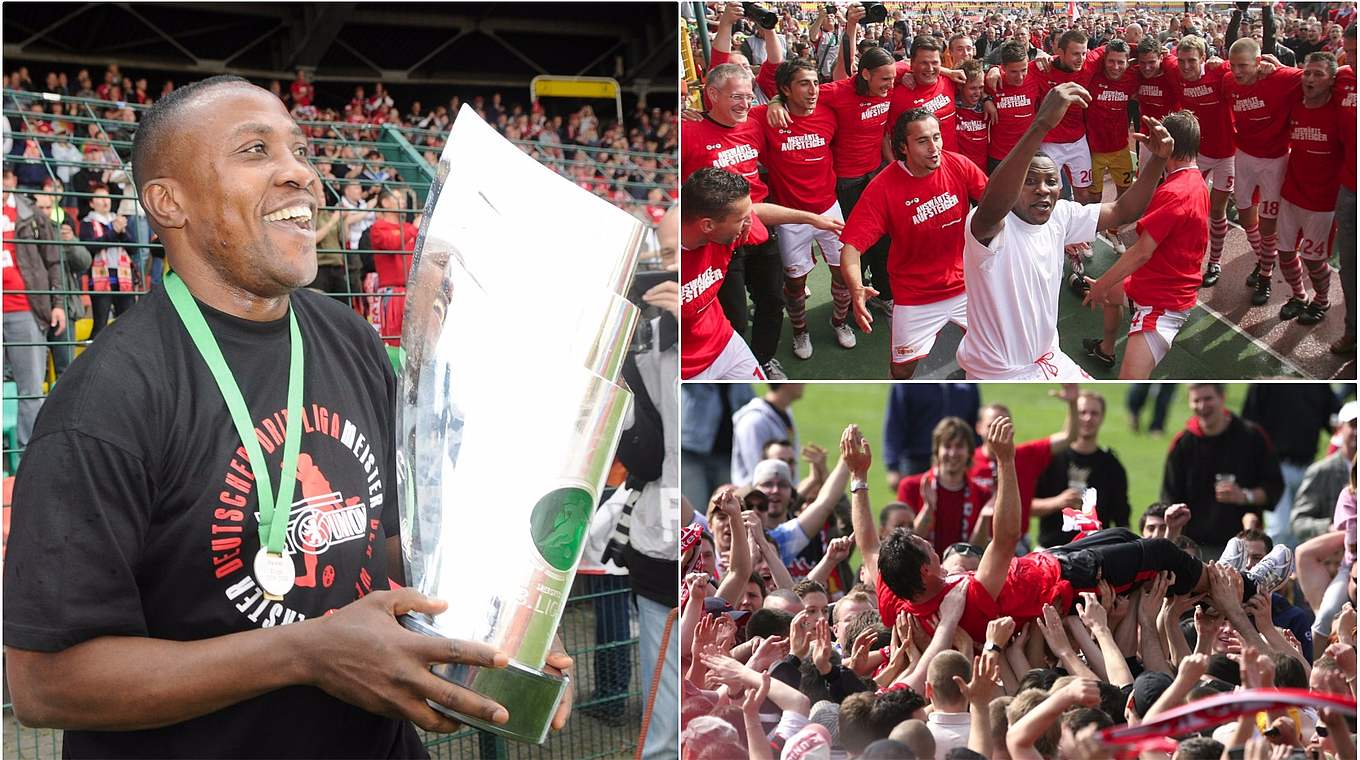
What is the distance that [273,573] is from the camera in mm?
1564

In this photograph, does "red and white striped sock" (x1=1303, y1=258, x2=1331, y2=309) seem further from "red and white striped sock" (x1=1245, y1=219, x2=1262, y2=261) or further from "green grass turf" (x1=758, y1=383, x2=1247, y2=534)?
"green grass turf" (x1=758, y1=383, x2=1247, y2=534)

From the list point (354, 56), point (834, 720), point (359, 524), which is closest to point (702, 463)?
point (834, 720)

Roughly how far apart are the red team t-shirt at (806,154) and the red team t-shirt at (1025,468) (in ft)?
3.06

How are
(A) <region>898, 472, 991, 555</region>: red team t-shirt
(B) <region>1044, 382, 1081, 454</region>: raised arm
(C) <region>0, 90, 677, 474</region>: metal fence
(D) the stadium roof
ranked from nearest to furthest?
1. (B) <region>1044, 382, 1081, 454</region>: raised arm
2. (A) <region>898, 472, 991, 555</region>: red team t-shirt
3. (C) <region>0, 90, 677, 474</region>: metal fence
4. (D) the stadium roof

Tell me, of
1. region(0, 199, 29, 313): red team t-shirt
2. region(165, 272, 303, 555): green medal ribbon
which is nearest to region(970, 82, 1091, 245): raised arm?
region(165, 272, 303, 555): green medal ribbon

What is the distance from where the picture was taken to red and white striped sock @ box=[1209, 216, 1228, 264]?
111 inches

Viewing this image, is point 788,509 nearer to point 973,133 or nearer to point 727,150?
point 727,150

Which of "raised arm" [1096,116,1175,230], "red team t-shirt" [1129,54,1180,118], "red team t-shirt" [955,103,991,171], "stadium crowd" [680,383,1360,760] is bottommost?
"stadium crowd" [680,383,1360,760]

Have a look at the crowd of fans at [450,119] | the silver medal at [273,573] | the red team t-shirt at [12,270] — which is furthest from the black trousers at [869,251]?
the crowd of fans at [450,119]

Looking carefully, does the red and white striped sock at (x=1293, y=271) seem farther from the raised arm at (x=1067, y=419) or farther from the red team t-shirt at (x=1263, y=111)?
the raised arm at (x=1067, y=419)

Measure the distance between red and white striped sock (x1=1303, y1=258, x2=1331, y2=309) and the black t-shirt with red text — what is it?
226cm

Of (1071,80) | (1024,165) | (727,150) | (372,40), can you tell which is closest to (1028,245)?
(1024,165)

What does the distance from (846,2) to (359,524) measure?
1.81 meters

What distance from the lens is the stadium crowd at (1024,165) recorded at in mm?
2836
